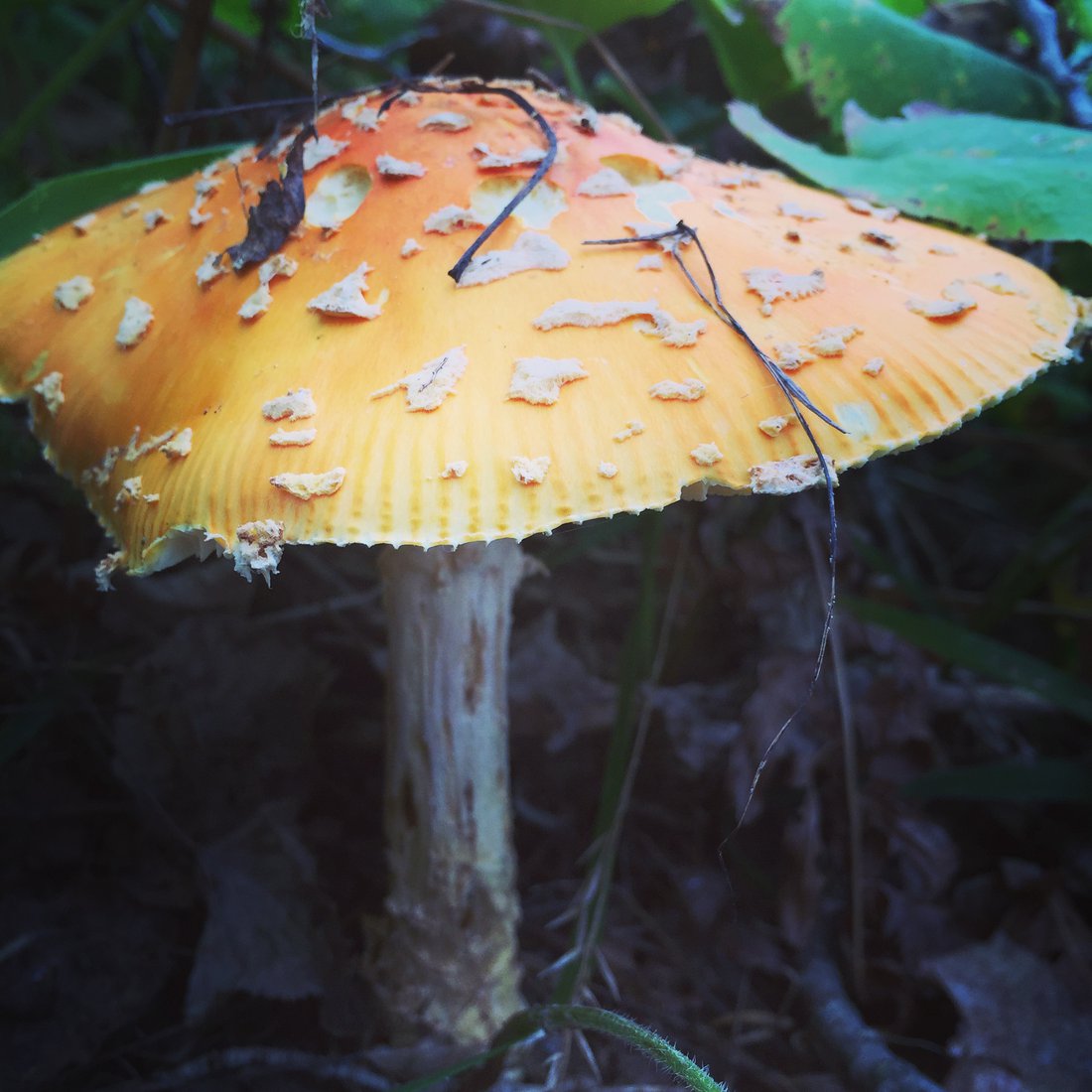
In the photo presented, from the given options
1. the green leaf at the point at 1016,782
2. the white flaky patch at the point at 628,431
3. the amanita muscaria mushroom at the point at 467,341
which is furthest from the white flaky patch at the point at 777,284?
the green leaf at the point at 1016,782

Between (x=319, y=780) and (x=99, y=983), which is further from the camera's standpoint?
(x=319, y=780)

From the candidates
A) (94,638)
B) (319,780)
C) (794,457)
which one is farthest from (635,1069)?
(94,638)

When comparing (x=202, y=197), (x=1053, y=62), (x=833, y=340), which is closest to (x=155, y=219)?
(x=202, y=197)

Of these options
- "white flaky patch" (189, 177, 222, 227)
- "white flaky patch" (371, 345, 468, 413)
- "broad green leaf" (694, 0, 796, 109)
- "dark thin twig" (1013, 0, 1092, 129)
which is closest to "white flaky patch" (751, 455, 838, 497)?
"white flaky patch" (371, 345, 468, 413)

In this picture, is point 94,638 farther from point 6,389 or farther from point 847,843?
point 847,843

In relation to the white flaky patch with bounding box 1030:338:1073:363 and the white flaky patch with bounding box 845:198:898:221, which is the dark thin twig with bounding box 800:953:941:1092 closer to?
the white flaky patch with bounding box 1030:338:1073:363

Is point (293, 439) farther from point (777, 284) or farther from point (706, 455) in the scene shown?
point (777, 284)

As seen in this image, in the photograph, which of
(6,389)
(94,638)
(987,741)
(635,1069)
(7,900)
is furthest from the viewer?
(987,741)

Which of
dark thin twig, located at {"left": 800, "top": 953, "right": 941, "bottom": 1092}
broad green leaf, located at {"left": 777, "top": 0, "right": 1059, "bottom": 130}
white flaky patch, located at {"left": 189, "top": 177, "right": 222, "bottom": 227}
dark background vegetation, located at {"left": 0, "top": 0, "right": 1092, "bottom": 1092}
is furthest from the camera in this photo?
broad green leaf, located at {"left": 777, "top": 0, "right": 1059, "bottom": 130}
